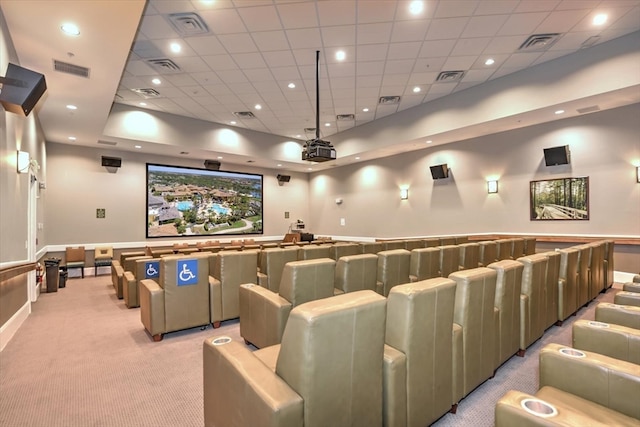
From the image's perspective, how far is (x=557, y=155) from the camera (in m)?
6.78

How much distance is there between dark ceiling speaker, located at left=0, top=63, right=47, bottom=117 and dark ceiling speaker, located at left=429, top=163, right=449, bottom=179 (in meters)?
8.53

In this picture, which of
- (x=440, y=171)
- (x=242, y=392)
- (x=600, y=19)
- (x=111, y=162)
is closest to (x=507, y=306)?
(x=242, y=392)

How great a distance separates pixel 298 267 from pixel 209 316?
1.84 meters

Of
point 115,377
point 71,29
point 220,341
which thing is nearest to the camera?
point 220,341

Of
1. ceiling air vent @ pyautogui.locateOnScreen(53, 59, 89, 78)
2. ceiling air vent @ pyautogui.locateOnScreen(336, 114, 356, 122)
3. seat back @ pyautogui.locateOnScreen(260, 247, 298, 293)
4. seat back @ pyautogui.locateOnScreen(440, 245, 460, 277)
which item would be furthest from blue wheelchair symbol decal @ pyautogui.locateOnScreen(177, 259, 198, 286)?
ceiling air vent @ pyautogui.locateOnScreen(336, 114, 356, 122)

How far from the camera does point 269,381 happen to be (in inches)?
53.7

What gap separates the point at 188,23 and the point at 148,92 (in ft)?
10.5

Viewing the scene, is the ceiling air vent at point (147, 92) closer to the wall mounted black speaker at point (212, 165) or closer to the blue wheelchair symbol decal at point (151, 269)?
the wall mounted black speaker at point (212, 165)

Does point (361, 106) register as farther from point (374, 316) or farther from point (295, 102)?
point (374, 316)

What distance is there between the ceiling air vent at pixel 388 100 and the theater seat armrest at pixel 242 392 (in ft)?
23.7

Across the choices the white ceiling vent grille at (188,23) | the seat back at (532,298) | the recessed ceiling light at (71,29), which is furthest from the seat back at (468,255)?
the recessed ceiling light at (71,29)

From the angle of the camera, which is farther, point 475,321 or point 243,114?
point 243,114

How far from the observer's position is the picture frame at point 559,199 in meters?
6.61

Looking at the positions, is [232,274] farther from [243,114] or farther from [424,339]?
[243,114]
